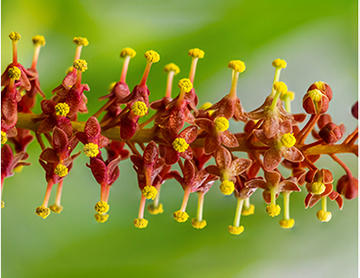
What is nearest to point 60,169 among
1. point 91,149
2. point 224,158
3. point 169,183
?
point 91,149

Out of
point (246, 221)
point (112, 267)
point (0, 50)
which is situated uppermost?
point (0, 50)

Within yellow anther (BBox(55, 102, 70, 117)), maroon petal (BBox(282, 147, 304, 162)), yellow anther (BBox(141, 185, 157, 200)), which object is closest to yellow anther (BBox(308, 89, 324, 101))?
maroon petal (BBox(282, 147, 304, 162))

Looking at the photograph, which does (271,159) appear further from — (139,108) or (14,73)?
(14,73)

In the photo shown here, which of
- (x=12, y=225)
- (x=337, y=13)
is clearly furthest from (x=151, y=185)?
(x=337, y=13)

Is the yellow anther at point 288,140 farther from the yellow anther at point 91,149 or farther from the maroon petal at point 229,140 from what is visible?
the yellow anther at point 91,149

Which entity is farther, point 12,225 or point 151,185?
point 12,225

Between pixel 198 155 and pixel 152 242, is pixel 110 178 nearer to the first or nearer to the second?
pixel 198 155

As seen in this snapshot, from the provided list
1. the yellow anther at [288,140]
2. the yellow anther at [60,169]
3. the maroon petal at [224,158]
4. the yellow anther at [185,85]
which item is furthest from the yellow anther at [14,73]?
the yellow anther at [288,140]
